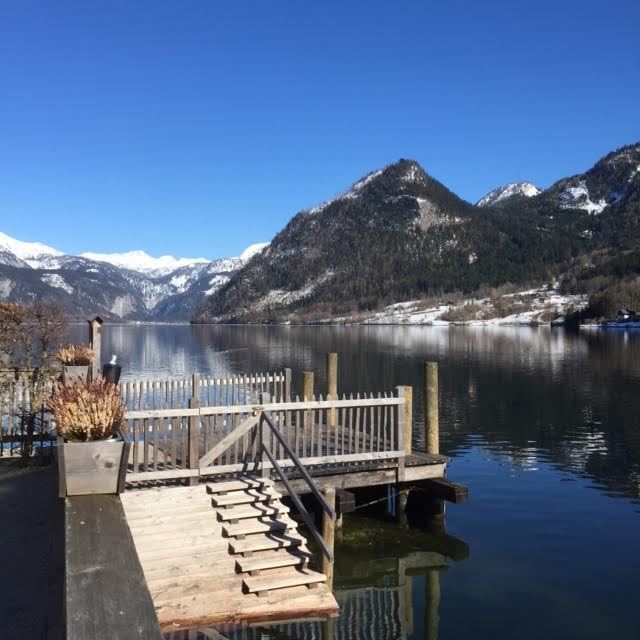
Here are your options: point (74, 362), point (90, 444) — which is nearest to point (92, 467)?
point (90, 444)

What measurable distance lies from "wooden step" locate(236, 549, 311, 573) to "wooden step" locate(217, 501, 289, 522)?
3.18 ft

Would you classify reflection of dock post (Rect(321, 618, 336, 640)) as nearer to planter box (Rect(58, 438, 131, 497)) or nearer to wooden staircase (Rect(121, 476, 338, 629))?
wooden staircase (Rect(121, 476, 338, 629))

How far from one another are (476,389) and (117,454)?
4176 cm

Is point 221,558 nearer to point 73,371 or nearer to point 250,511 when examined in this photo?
point 250,511

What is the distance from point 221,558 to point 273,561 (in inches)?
33.9

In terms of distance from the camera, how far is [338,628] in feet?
37.6

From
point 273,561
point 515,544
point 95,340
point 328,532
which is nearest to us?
point 273,561

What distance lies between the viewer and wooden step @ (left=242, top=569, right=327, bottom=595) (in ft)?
33.0

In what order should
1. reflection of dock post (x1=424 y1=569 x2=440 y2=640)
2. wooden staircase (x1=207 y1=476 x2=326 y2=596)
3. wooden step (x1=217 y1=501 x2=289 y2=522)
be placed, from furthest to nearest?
reflection of dock post (x1=424 y1=569 x2=440 y2=640)
wooden step (x1=217 y1=501 x2=289 y2=522)
wooden staircase (x1=207 y1=476 x2=326 y2=596)

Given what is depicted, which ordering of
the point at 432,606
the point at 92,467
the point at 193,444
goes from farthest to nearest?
the point at 193,444 < the point at 432,606 < the point at 92,467

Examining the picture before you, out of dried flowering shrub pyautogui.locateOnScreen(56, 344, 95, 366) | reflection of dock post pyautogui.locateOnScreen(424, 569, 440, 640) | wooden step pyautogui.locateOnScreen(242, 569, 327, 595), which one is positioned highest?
dried flowering shrub pyautogui.locateOnScreen(56, 344, 95, 366)

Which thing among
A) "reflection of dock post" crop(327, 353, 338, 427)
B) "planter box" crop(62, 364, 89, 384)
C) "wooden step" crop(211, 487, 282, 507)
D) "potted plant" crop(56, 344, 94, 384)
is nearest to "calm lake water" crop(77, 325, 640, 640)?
"wooden step" crop(211, 487, 282, 507)

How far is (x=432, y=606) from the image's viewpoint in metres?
13.0

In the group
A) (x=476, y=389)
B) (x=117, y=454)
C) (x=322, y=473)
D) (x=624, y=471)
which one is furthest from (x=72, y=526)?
(x=476, y=389)
